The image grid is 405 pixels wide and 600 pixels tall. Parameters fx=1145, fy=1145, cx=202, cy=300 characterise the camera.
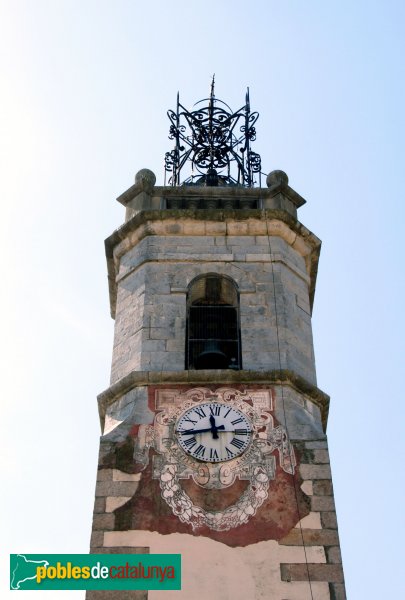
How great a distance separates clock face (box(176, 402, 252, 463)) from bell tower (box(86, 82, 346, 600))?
2 cm

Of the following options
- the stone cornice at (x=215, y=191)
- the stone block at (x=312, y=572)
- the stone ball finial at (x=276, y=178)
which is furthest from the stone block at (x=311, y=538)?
the stone ball finial at (x=276, y=178)

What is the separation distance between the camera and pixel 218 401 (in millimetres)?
13758

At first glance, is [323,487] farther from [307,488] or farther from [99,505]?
[99,505]

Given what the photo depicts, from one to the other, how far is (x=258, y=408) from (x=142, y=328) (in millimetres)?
2099

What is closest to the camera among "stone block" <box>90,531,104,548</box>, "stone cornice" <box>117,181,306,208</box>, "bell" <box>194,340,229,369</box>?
"stone block" <box>90,531,104,548</box>

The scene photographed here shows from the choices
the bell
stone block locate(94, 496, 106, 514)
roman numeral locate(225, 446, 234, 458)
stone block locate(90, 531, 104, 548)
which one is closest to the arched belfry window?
the bell

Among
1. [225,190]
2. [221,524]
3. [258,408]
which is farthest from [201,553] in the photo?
[225,190]

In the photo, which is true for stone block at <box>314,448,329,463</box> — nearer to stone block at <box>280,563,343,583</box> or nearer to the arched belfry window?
stone block at <box>280,563,343,583</box>

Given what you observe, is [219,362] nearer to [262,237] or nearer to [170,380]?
[170,380]

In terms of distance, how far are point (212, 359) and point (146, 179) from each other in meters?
3.78

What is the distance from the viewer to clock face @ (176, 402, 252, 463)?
517 inches

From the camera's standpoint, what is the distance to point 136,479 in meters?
12.9

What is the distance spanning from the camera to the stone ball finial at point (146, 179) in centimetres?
1727

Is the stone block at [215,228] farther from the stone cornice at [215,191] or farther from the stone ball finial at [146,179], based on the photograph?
the stone ball finial at [146,179]
